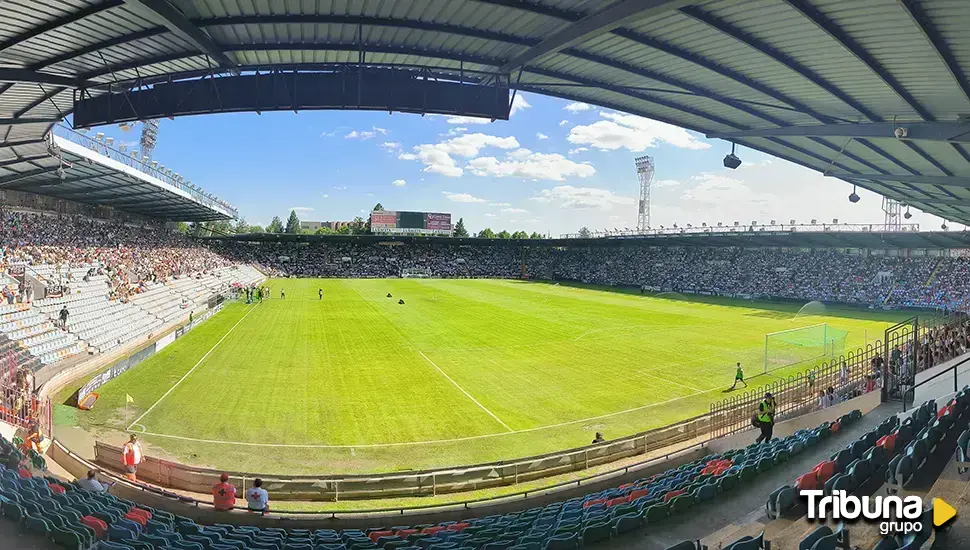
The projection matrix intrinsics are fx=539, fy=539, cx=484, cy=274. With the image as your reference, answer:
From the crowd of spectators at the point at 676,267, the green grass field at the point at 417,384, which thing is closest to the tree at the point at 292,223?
the crowd of spectators at the point at 676,267

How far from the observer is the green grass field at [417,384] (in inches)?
609

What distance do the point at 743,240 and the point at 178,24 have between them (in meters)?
66.3

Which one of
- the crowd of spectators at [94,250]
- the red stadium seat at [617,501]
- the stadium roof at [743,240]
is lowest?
the red stadium seat at [617,501]

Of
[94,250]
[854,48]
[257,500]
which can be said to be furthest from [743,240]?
[94,250]

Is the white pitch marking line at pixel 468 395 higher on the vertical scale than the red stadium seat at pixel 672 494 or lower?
lower

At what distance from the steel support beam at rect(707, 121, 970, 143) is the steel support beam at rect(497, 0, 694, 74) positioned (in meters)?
8.99

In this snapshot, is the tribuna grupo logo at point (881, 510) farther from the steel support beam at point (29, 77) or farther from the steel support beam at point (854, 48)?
the steel support beam at point (29, 77)

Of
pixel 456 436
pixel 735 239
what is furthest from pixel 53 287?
pixel 735 239

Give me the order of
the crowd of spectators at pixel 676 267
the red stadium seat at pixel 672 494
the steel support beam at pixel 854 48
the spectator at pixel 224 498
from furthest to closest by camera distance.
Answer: the crowd of spectators at pixel 676 267 < the spectator at pixel 224 498 < the steel support beam at pixel 854 48 < the red stadium seat at pixel 672 494

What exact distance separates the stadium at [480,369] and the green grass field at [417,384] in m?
0.17

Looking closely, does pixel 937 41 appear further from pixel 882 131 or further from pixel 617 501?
pixel 617 501

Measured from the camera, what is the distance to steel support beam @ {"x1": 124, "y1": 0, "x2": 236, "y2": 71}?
8.35 metres

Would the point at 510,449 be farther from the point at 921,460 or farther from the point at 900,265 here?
the point at 900,265

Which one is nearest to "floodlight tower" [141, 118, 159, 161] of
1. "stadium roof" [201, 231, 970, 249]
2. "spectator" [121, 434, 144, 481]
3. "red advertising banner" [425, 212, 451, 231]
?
"stadium roof" [201, 231, 970, 249]
